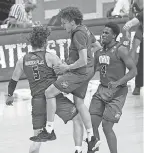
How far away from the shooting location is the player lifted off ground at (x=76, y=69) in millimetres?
7535

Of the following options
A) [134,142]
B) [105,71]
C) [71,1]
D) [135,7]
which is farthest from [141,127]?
[71,1]

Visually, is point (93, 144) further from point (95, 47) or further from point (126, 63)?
point (95, 47)

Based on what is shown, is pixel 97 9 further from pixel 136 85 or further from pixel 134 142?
pixel 134 142

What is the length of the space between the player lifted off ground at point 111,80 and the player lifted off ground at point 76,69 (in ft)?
0.55

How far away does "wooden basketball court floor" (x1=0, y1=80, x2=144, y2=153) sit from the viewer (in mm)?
8812

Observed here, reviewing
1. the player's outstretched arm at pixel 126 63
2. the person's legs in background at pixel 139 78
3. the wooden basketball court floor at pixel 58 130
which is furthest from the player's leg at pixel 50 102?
the person's legs in background at pixel 139 78

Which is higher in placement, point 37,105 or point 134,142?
point 37,105

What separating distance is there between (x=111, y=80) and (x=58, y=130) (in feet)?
8.04

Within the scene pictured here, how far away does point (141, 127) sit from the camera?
9992mm

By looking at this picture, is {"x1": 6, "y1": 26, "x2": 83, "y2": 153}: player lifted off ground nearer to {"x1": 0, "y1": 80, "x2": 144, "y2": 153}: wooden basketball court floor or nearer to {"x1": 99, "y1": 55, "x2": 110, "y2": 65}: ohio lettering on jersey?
{"x1": 99, "y1": 55, "x2": 110, "y2": 65}: ohio lettering on jersey

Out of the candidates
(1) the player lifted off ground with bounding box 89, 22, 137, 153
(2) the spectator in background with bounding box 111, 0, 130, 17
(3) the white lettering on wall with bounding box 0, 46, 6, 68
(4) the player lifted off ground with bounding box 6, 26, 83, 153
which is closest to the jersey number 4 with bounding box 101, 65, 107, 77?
(1) the player lifted off ground with bounding box 89, 22, 137, 153

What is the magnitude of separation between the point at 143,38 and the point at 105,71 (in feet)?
16.0

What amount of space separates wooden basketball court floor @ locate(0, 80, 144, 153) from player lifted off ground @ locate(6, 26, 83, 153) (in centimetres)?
123

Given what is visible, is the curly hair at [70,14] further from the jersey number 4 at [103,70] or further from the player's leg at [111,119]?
the player's leg at [111,119]
